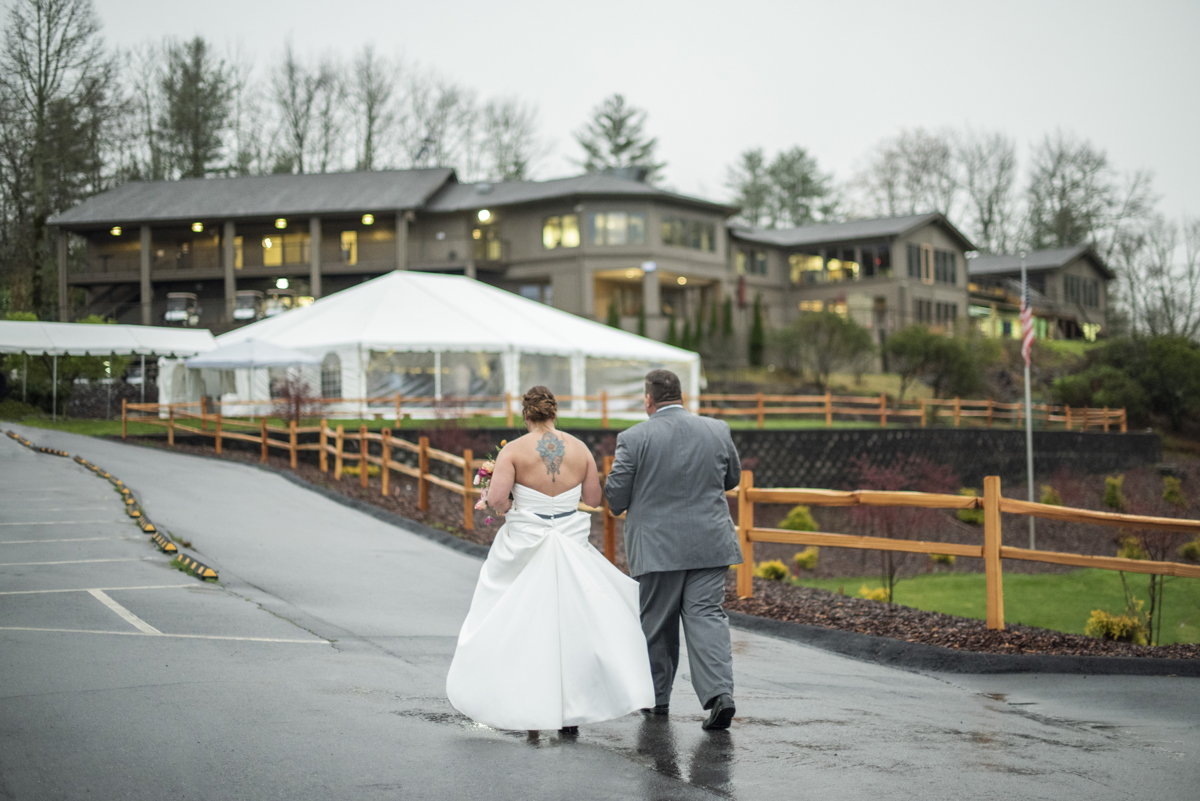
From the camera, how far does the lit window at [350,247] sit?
4347 centimetres

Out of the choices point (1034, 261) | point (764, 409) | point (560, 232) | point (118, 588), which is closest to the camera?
point (118, 588)

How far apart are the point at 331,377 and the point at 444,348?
3362mm

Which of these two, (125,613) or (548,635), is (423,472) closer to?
(125,613)

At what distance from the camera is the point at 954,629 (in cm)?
792

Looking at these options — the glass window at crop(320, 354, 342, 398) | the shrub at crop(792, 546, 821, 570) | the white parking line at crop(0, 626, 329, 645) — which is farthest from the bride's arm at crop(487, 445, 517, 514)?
the glass window at crop(320, 354, 342, 398)

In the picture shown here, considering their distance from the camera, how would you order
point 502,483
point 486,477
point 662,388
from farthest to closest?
1. point 486,477
2. point 662,388
3. point 502,483

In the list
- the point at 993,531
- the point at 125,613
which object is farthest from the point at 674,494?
the point at 125,613

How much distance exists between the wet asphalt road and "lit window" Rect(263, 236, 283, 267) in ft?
122

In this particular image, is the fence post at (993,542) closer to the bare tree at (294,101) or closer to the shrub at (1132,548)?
the shrub at (1132,548)

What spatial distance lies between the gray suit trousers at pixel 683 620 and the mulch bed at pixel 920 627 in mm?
3121

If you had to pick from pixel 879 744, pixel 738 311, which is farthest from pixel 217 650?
pixel 738 311

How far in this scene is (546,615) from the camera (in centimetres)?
466

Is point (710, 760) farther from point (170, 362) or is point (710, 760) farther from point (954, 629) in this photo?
point (170, 362)

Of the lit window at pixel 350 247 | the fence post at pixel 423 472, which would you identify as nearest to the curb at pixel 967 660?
the fence post at pixel 423 472
